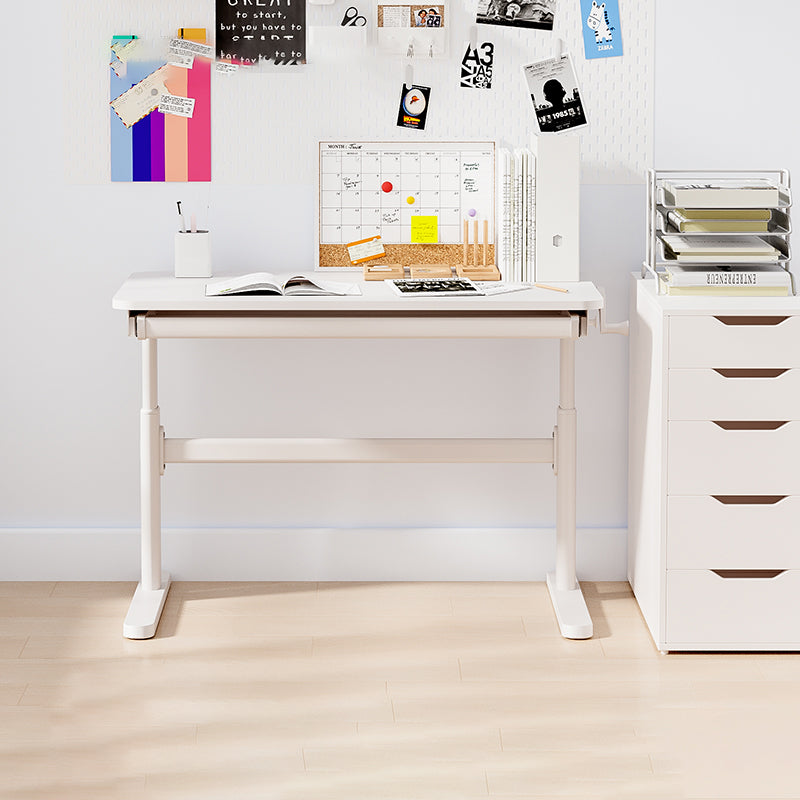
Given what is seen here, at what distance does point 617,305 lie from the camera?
308 centimetres

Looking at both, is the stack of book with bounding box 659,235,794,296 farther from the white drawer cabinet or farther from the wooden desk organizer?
the wooden desk organizer

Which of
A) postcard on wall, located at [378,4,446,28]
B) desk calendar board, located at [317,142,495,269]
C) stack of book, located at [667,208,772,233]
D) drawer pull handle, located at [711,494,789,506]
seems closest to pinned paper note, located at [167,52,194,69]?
desk calendar board, located at [317,142,495,269]

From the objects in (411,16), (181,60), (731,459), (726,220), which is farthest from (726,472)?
(181,60)

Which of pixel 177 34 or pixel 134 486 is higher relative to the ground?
pixel 177 34

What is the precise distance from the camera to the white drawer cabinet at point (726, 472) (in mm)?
2604

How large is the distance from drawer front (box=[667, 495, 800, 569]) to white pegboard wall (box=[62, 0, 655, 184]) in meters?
0.89

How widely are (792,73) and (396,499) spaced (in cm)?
147

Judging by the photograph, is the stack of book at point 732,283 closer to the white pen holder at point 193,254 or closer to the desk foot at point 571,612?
the desk foot at point 571,612

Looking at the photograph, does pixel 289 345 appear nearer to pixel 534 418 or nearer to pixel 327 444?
pixel 327 444

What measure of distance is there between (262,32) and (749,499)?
161 cm

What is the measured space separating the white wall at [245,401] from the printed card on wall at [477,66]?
5.3 inches

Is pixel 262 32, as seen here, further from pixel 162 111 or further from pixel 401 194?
pixel 401 194

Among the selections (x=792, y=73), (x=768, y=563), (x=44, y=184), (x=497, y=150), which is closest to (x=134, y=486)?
(x=44, y=184)

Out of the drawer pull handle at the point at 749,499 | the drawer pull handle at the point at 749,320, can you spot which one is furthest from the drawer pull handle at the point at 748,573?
the drawer pull handle at the point at 749,320
